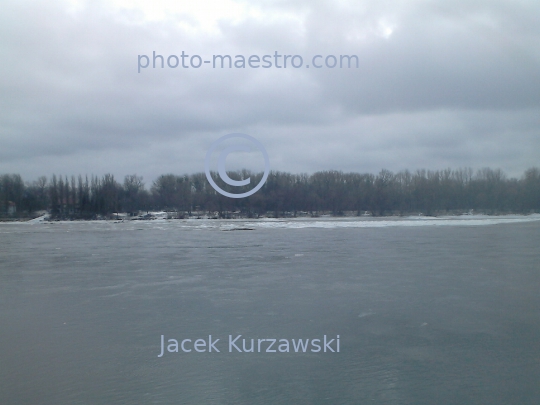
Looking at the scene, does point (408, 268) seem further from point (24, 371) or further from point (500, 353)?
point (24, 371)

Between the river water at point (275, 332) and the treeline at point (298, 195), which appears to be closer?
the river water at point (275, 332)

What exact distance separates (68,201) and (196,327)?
2908 centimetres

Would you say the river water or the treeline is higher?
the treeline

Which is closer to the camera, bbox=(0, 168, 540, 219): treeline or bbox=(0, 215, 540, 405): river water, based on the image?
bbox=(0, 215, 540, 405): river water

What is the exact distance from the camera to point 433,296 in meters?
7.25

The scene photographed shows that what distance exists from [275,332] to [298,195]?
18.3 metres

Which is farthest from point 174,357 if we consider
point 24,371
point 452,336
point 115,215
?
point 115,215

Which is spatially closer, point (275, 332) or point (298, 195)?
point (275, 332)

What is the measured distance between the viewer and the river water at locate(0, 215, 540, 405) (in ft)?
11.8

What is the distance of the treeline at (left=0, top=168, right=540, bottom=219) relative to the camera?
781 inches

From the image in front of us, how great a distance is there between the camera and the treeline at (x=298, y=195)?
19.8m

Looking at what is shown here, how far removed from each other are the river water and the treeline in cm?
857

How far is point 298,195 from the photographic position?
23.3 meters

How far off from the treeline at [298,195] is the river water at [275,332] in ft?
28.1
